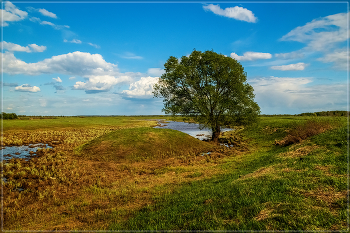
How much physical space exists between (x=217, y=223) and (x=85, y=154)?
23.0 meters

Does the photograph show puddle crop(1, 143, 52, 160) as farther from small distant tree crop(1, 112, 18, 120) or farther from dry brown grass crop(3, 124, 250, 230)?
small distant tree crop(1, 112, 18, 120)

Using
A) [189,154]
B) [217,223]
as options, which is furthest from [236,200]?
[189,154]

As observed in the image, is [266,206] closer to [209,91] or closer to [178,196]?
[178,196]

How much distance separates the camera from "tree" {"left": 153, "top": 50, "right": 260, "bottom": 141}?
33375mm

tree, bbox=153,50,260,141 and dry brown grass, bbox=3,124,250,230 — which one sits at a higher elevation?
tree, bbox=153,50,260,141

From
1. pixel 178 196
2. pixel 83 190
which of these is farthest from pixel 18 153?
pixel 178 196

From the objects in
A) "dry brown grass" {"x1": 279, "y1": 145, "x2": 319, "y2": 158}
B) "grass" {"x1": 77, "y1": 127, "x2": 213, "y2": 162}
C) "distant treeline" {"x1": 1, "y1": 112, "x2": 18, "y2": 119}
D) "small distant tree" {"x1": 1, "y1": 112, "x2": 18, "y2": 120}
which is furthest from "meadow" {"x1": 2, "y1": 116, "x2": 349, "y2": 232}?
"distant treeline" {"x1": 1, "y1": 112, "x2": 18, "y2": 119}

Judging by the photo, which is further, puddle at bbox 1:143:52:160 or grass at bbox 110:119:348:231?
puddle at bbox 1:143:52:160

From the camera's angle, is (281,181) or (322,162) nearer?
(281,181)

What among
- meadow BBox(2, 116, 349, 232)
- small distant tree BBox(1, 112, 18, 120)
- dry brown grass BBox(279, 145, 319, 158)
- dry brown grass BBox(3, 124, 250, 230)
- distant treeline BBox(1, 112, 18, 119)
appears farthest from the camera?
distant treeline BBox(1, 112, 18, 119)

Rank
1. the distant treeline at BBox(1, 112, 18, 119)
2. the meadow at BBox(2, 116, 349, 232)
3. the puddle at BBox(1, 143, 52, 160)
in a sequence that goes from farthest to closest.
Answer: the distant treeline at BBox(1, 112, 18, 119), the puddle at BBox(1, 143, 52, 160), the meadow at BBox(2, 116, 349, 232)

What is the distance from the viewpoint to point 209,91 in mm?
32812

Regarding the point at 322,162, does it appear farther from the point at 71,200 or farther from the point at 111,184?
the point at 71,200

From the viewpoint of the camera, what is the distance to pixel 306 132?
2481 centimetres
